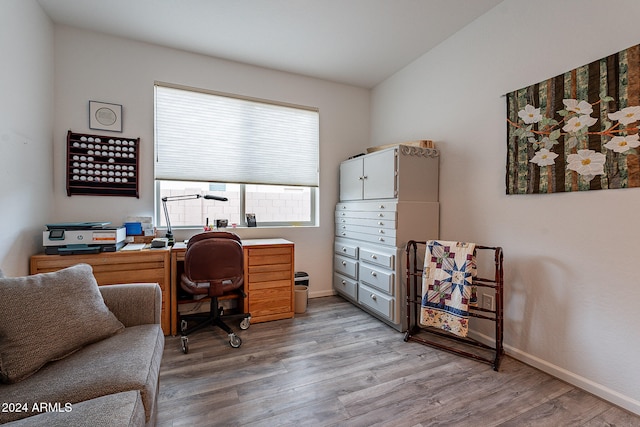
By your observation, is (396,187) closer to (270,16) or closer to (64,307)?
(270,16)

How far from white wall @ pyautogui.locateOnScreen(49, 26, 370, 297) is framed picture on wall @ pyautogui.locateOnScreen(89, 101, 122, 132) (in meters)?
0.05

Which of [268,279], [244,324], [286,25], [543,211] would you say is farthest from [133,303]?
[543,211]

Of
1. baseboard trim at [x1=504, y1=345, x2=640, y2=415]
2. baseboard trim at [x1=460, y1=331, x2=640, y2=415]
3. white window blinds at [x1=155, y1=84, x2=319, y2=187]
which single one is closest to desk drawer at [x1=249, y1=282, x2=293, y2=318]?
white window blinds at [x1=155, y1=84, x2=319, y2=187]

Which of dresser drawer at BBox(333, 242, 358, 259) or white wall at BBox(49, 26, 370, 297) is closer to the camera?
white wall at BBox(49, 26, 370, 297)

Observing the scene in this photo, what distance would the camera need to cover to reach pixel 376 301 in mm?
2672

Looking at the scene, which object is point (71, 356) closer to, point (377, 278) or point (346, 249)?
point (377, 278)

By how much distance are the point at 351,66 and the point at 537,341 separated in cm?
308

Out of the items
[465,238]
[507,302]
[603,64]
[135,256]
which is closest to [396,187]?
[465,238]

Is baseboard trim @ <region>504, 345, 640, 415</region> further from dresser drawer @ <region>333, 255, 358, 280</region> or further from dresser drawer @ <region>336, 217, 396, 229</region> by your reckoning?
dresser drawer @ <region>333, 255, 358, 280</region>

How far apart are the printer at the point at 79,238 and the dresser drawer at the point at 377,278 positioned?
7.40ft

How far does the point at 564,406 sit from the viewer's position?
156 centimetres

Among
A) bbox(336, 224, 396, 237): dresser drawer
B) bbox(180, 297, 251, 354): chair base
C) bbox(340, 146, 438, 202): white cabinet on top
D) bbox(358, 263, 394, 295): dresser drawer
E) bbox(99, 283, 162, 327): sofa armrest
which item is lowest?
bbox(180, 297, 251, 354): chair base

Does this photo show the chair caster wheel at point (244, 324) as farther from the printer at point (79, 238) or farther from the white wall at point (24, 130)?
the white wall at point (24, 130)

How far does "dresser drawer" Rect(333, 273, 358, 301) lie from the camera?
304 cm
